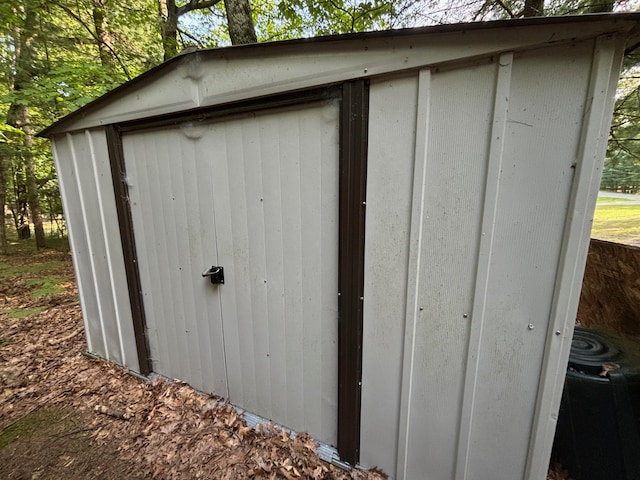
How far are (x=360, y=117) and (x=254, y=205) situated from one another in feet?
2.69

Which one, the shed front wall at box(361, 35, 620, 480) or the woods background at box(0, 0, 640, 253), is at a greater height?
the woods background at box(0, 0, 640, 253)

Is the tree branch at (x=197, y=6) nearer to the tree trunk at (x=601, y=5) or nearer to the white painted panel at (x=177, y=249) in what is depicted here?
the white painted panel at (x=177, y=249)

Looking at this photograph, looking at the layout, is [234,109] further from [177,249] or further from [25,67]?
[25,67]

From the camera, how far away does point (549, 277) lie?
3.46ft

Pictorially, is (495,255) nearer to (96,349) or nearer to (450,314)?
(450,314)

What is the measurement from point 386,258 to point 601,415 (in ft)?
4.26

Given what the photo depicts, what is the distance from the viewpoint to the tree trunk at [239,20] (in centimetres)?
250

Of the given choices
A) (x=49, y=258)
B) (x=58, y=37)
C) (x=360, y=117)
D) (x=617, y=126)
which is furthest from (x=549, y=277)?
(x=49, y=258)

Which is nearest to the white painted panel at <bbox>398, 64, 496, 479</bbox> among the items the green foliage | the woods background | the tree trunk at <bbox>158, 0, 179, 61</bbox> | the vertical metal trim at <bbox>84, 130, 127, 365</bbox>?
the woods background

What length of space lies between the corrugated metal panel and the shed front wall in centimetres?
226

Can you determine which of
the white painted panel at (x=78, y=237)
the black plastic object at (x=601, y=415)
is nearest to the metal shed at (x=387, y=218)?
the black plastic object at (x=601, y=415)

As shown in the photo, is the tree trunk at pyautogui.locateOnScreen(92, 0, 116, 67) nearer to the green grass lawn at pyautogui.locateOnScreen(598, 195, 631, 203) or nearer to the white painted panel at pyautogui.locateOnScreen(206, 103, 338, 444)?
the white painted panel at pyautogui.locateOnScreen(206, 103, 338, 444)

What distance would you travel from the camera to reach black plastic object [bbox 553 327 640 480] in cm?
126

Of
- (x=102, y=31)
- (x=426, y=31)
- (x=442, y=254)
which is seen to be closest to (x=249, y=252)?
(x=442, y=254)
